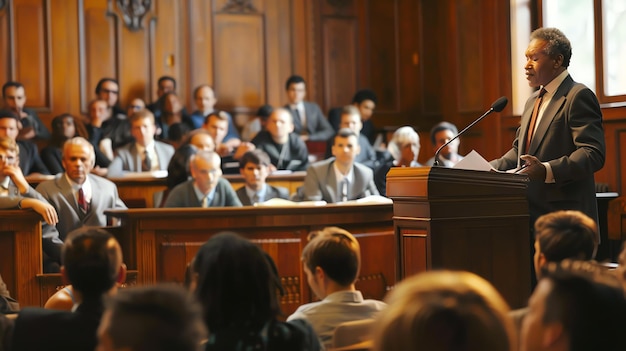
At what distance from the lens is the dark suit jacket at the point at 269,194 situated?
6.89m

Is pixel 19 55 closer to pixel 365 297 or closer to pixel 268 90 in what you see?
pixel 268 90

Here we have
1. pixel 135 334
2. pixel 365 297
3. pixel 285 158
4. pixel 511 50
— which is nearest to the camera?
pixel 135 334

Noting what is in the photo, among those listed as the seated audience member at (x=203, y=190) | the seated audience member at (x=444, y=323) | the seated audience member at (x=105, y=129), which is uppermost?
the seated audience member at (x=105, y=129)

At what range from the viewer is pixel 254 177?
687cm

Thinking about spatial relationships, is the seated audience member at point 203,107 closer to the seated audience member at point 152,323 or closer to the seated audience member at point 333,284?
the seated audience member at point 333,284

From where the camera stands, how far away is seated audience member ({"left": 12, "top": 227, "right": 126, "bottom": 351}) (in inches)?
90.6

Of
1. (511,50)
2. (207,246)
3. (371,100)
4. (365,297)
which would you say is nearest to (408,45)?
(371,100)

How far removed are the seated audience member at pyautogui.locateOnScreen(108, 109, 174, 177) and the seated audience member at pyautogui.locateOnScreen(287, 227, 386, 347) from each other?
17.7ft

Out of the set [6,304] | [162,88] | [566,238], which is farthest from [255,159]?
[566,238]

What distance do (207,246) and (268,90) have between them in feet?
28.5

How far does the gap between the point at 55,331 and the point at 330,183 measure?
192 inches

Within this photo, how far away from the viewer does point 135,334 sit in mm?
1404

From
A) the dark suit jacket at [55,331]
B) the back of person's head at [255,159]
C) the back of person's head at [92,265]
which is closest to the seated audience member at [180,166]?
the back of person's head at [255,159]

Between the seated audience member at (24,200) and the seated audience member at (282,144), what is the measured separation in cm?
309
